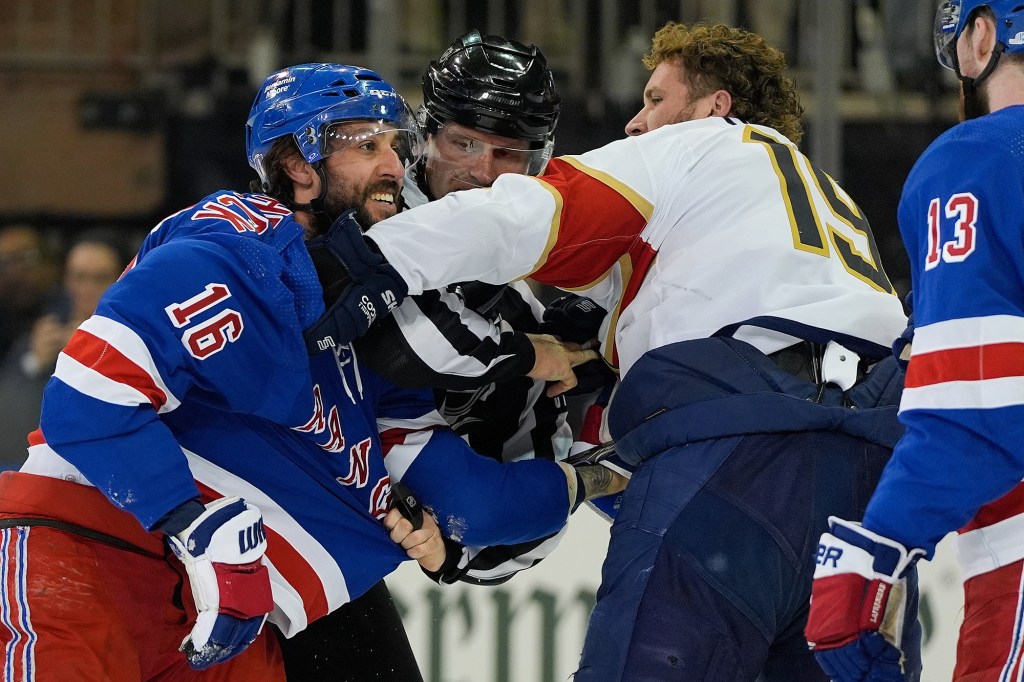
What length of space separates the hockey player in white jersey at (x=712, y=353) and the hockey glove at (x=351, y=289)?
0.03m

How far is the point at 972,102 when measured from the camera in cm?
202

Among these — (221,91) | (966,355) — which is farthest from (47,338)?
(966,355)

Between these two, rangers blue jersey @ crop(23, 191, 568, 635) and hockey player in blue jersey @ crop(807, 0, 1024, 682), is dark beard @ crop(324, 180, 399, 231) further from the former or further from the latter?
hockey player in blue jersey @ crop(807, 0, 1024, 682)

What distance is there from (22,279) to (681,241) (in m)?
4.06

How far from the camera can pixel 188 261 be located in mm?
2230

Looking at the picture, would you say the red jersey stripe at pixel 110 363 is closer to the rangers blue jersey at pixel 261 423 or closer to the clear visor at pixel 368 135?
the rangers blue jersey at pixel 261 423

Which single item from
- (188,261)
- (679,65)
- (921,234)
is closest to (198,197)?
(679,65)

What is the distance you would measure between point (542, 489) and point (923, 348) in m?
1.10

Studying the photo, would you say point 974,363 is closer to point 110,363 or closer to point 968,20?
point 968,20

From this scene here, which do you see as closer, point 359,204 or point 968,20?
point 968,20

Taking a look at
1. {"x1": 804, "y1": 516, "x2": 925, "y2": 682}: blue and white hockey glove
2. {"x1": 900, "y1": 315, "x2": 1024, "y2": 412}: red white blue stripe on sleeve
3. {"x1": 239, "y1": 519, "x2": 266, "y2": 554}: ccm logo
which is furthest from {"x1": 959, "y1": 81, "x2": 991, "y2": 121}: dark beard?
{"x1": 239, "y1": 519, "x2": 266, "y2": 554}: ccm logo

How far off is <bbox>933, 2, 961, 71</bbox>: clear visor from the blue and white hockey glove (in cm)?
78

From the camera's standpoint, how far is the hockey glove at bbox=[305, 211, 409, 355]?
2.30m

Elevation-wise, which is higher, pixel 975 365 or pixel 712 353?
pixel 975 365
